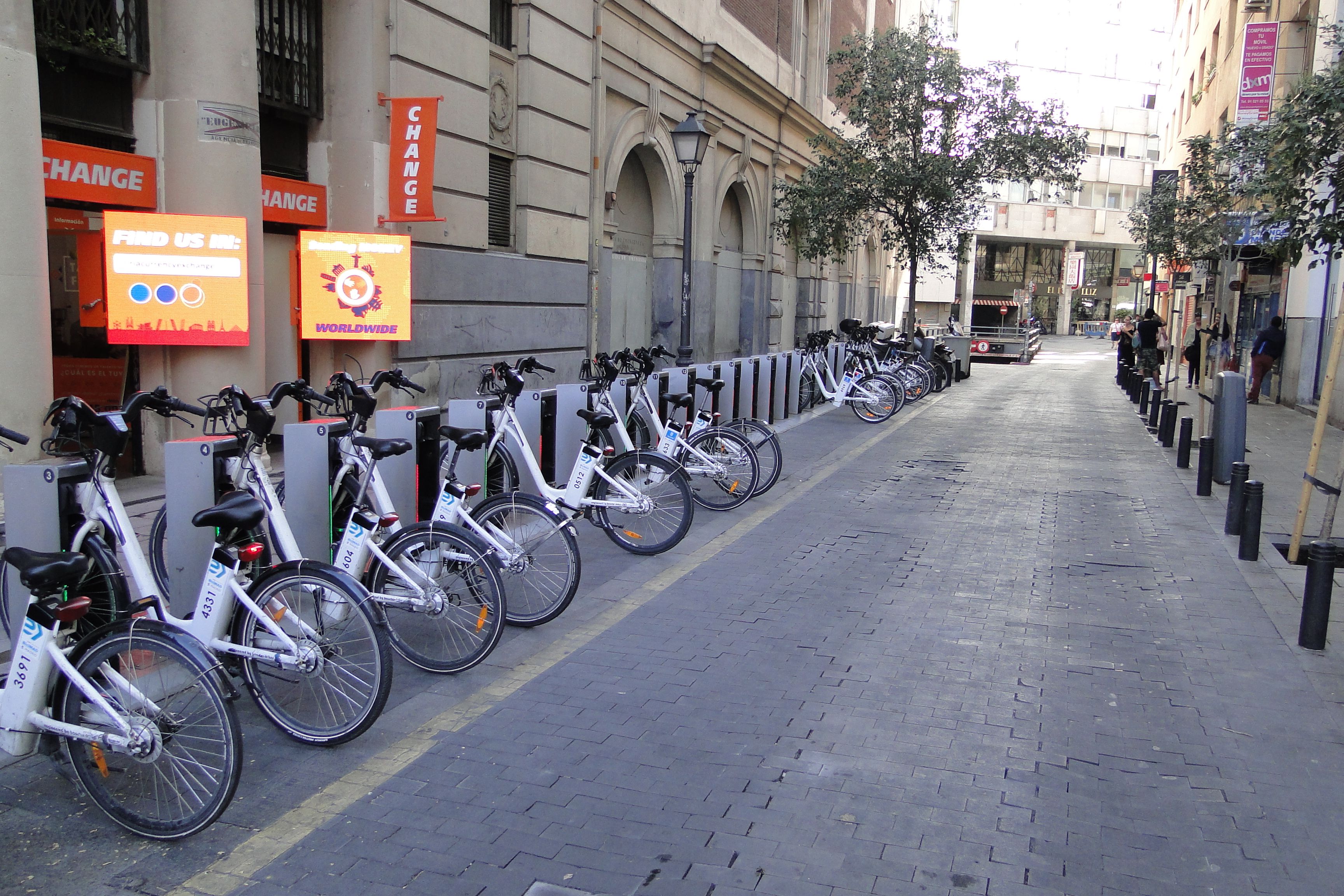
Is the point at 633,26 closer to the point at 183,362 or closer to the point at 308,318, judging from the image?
the point at 308,318

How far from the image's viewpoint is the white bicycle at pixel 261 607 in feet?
13.5

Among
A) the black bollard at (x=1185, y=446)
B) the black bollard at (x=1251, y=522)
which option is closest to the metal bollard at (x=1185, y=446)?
the black bollard at (x=1185, y=446)

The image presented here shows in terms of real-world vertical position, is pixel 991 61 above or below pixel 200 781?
Result: above

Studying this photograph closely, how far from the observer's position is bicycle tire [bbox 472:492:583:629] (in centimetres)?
579

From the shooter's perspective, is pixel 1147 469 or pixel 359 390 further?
pixel 1147 469

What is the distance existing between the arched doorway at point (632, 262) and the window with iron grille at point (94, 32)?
9.39 meters

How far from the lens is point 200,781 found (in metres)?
3.61

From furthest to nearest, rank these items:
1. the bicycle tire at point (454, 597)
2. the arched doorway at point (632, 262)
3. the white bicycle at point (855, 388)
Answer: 1. the arched doorway at point (632, 262)
2. the white bicycle at point (855, 388)
3. the bicycle tire at point (454, 597)

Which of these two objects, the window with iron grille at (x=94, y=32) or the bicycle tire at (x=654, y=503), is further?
the window with iron grille at (x=94, y=32)

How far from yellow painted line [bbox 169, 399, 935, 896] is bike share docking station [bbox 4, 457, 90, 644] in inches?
53.6

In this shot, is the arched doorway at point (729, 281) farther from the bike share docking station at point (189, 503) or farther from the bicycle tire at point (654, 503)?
the bike share docking station at point (189, 503)

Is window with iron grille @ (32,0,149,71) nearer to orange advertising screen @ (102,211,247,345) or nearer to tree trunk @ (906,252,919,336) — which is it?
orange advertising screen @ (102,211,247,345)

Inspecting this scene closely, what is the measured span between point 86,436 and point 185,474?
520mm

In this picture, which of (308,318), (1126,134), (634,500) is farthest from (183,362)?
(1126,134)
